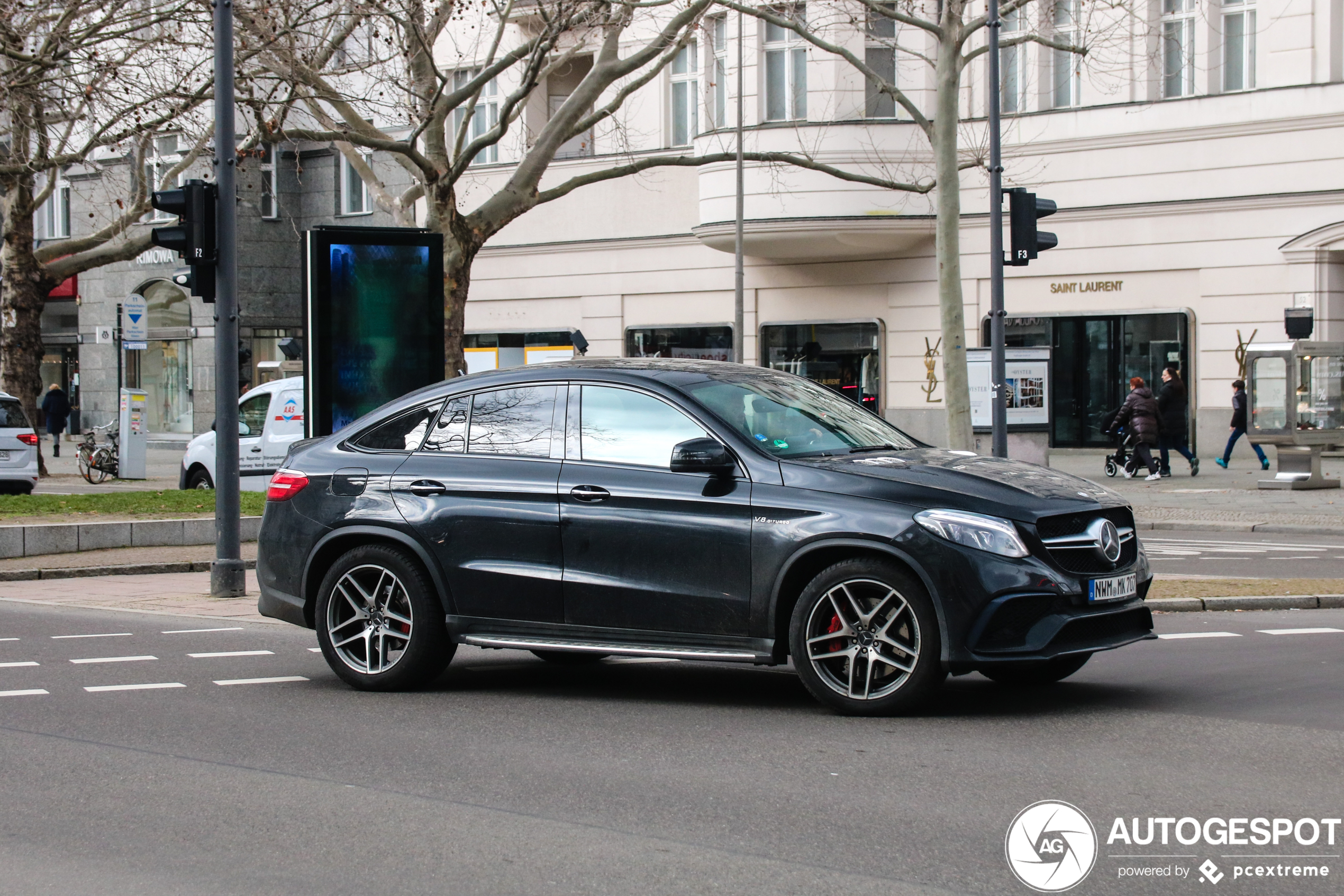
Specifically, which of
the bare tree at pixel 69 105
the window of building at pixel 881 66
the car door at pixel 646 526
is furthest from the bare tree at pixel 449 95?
the car door at pixel 646 526

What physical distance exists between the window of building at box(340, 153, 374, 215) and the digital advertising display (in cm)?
2514

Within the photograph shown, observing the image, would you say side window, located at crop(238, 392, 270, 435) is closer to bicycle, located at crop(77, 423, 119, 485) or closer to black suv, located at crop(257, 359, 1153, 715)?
bicycle, located at crop(77, 423, 119, 485)

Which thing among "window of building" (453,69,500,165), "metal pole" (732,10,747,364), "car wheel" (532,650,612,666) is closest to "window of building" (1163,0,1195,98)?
"metal pole" (732,10,747,364)

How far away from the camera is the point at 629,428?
7570 millimetres

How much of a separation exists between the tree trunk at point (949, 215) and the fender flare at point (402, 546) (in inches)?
556

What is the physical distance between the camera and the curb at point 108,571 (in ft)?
46.2

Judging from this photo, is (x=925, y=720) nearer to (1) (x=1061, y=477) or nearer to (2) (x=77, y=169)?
(1) (x=1061, y=477)

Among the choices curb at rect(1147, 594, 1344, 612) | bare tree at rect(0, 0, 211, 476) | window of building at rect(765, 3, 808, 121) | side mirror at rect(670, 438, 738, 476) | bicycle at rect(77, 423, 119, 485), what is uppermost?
window of building at rect(765, 3, 808, 121)

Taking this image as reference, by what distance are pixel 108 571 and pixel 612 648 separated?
8.44 meters

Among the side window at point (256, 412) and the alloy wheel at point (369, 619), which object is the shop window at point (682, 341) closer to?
the side window at point (256, 412)

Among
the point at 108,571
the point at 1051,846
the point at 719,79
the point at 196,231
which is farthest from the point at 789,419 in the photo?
the point at 719,79

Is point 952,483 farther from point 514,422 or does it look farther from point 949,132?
point 949,132

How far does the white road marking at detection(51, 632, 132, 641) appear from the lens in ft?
33.6

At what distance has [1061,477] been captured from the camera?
739cm
